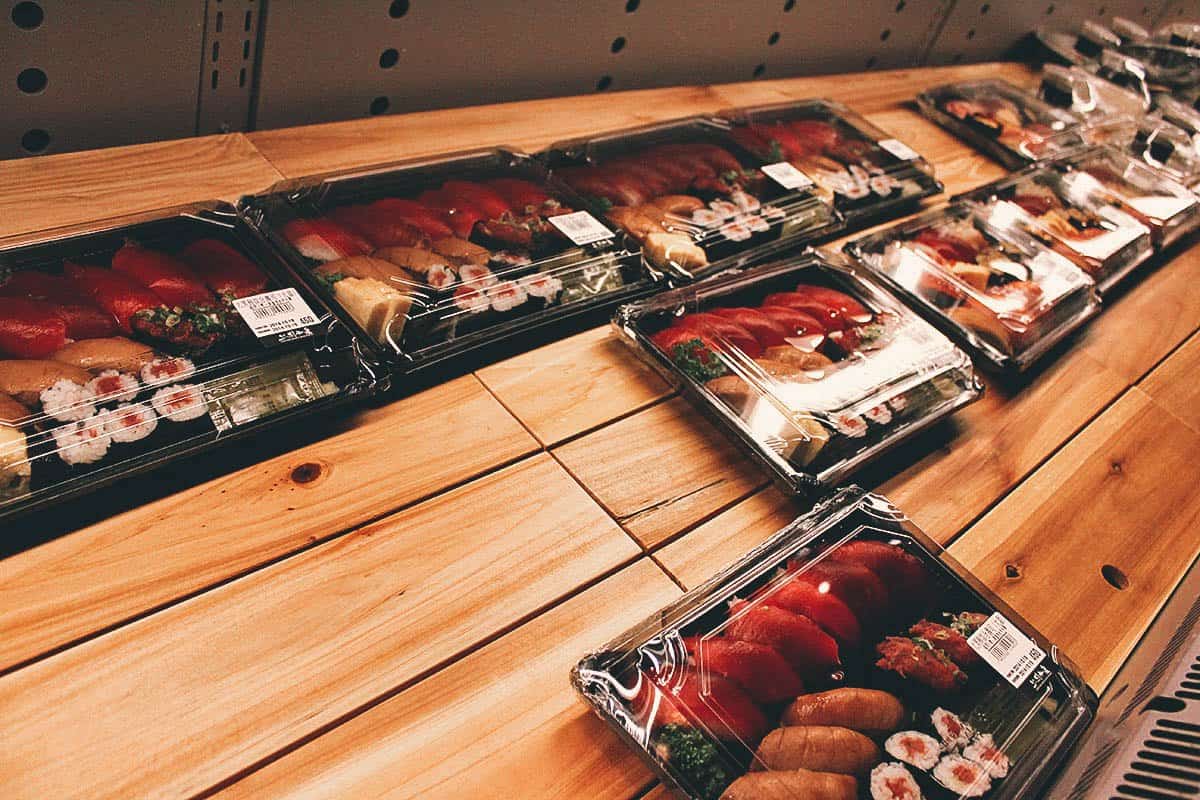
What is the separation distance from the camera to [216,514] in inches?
44.0

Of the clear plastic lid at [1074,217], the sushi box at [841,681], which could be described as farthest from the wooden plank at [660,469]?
the clear plastic lid at [1074,217]

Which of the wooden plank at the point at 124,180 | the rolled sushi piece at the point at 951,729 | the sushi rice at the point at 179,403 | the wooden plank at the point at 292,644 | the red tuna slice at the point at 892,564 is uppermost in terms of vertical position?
Result: the wooden plank at the point at 124,180

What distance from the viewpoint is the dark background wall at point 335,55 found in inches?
55.8

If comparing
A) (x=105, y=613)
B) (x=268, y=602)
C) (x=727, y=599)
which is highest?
(x=105, y=613)

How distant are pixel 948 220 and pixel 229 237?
1739 millimetres

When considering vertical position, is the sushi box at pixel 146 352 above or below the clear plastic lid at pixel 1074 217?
above

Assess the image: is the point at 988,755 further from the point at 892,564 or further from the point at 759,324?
the point at 759,324

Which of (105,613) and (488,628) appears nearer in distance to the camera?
(105,613)

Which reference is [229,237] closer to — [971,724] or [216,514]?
[216,514]

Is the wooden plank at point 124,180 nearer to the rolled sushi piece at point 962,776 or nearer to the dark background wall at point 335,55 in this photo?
the dark background wall at point 335,55

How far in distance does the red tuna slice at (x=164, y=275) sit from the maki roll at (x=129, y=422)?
0.65ft

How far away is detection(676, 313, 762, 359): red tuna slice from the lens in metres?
1.58

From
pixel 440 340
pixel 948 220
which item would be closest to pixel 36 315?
pixel 440 340

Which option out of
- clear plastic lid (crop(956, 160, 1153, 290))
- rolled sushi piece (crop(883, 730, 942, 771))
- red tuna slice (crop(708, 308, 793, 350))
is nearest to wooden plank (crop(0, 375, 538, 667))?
red tuna slice (crop(708, 308, 793, 350))
